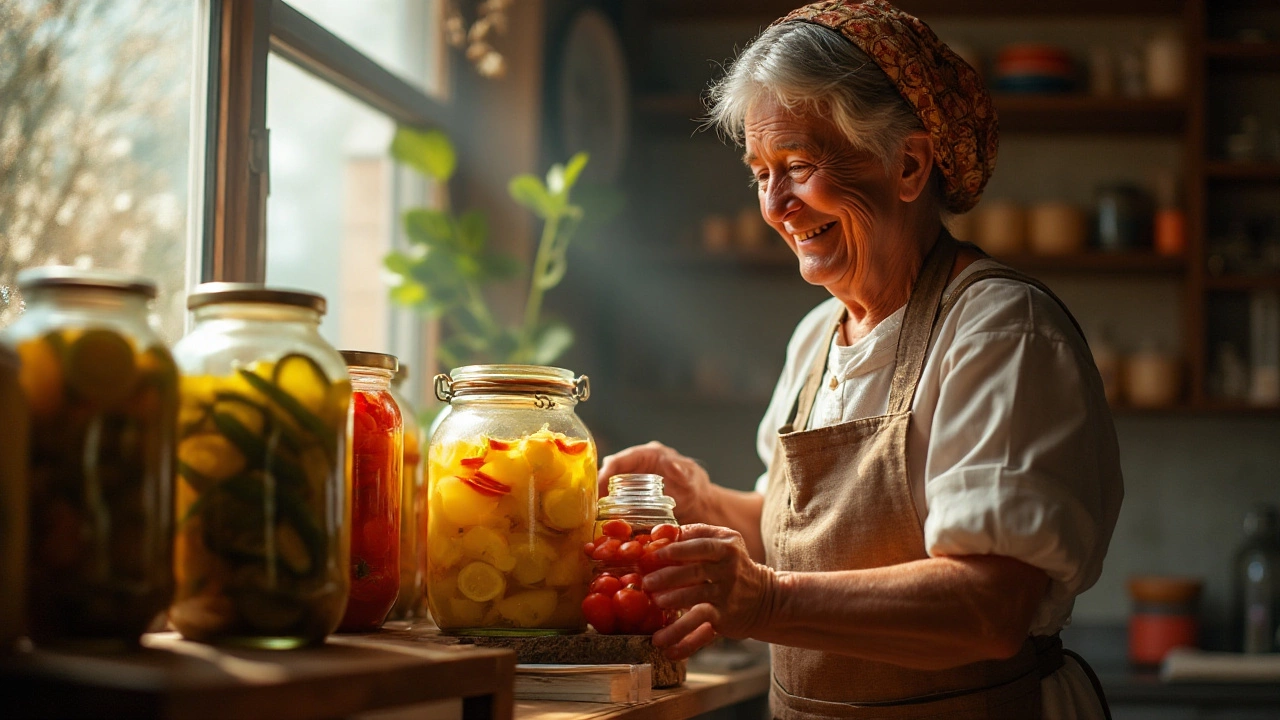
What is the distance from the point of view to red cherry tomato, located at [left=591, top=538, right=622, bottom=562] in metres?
1.17

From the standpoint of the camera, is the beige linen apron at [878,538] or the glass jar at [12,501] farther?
the beige linen apron at [878,538]

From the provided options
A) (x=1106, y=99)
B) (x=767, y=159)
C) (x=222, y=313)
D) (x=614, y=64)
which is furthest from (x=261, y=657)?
(x=1106, y=99)

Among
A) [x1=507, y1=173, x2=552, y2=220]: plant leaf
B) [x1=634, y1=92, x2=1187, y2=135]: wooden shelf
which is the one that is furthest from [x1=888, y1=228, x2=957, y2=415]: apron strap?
[x1=634, y1=92, x2=1187, y2=135]: wooden shelf

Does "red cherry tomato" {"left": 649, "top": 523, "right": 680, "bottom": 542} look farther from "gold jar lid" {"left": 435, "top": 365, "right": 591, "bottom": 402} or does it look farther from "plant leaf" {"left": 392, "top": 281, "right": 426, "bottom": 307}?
"plant leaf" {"left": 392, "top": 281, "right": 426, "bottom": 307}

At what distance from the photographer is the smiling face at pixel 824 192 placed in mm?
1347

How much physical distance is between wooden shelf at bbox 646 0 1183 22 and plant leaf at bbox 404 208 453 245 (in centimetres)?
152

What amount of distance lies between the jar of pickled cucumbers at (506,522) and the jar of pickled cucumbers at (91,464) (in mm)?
395

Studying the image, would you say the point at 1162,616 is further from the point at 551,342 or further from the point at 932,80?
the point at 932,80

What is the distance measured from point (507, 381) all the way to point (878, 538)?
0.43 meters

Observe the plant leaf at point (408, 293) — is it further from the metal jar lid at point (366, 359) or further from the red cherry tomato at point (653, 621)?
the red cherry tomato at point (653, 621)

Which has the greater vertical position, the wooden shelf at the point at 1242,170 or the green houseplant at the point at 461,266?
the wooden shelf at the point at 1242,170

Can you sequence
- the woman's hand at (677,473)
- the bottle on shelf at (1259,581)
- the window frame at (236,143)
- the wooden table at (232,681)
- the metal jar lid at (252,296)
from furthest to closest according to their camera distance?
the bottle on shelf at (1259,581), the window frame at (236,143), the woman's hand at (677,473), the metal jar lid at (252,296), the wooden table at (232,681)

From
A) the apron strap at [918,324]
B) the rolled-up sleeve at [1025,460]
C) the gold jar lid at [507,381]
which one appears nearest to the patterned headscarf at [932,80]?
the apron strap at [918,324]

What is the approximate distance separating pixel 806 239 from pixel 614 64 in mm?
1994
